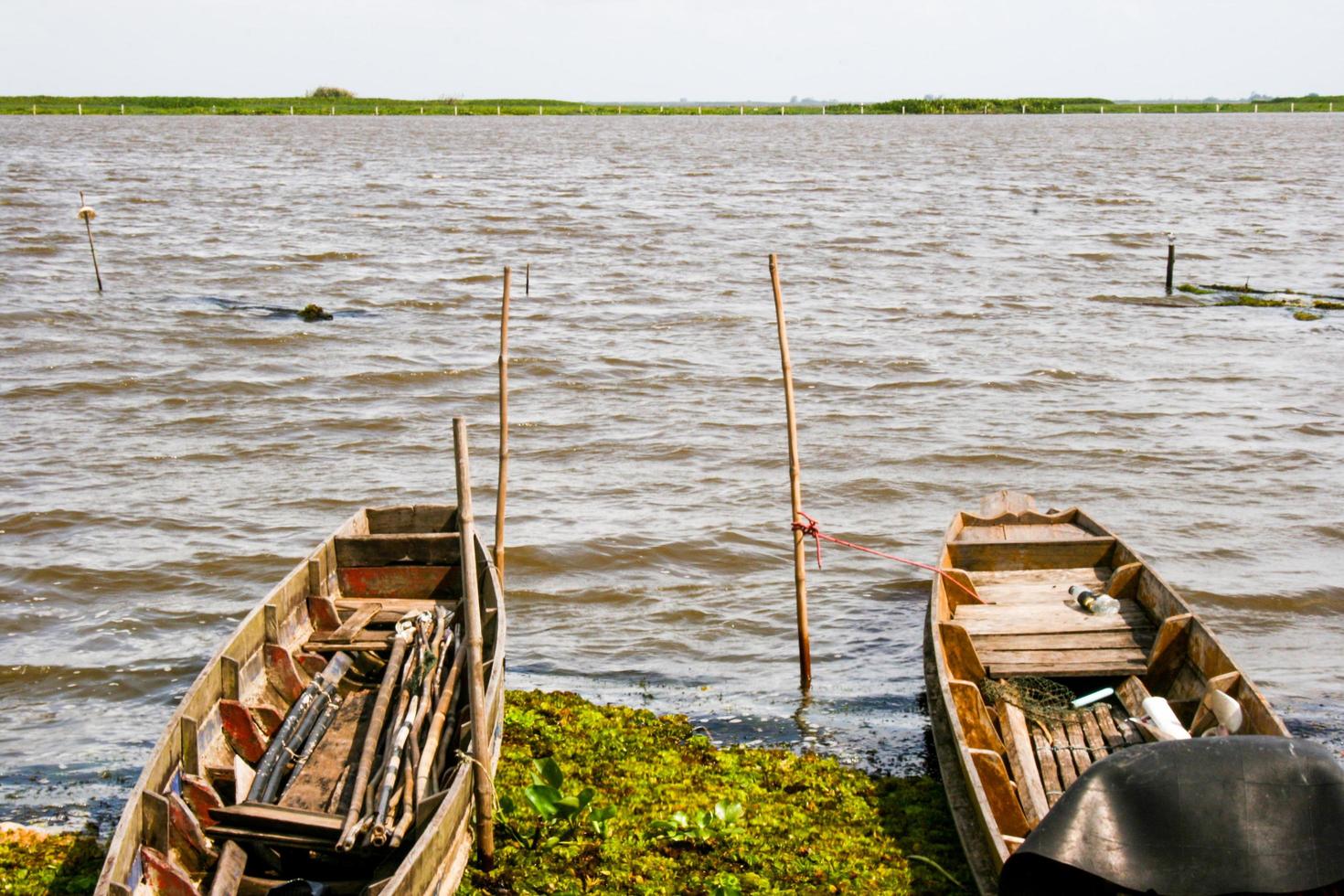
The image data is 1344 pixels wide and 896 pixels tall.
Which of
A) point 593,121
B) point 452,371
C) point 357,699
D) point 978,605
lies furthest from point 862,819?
point 593,121

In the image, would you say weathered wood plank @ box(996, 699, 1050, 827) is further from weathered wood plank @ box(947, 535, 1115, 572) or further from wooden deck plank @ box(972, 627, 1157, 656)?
weathered wood plank @ box(947, 535, 1115, 572)

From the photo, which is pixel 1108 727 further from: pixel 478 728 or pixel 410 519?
pixel 410 519

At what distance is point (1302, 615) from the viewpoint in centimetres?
1259

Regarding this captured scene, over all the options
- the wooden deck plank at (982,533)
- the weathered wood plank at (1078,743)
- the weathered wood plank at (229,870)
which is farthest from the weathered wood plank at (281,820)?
the wooden deck plank at (982,533)

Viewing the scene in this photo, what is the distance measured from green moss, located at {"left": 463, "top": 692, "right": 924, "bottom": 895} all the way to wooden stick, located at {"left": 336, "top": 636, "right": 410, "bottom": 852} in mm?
869

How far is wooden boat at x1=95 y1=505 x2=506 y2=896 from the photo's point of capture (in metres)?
6.69

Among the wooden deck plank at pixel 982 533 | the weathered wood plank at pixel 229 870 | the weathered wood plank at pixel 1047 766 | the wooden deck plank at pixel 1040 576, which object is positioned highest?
the wooden deck plank at pixel 982 533

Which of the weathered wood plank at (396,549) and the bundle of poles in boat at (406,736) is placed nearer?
the bundle of poles in boat at (406,736)

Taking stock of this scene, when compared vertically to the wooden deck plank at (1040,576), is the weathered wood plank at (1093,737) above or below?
below

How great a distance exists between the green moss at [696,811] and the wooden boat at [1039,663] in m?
0.54

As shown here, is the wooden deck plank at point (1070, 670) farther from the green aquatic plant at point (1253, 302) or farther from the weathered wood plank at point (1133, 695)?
the green aquatic plant at point (1253, 302)

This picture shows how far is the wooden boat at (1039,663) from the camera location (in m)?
7.59

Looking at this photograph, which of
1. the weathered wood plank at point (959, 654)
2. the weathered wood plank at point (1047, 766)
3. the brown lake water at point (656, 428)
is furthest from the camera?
the brown lake water at point (656, 428)

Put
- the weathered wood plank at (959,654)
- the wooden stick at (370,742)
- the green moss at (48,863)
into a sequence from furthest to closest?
the weathered wood plank at (959,654) < the green moss at (48,863) < the wooden stick at (370,742)
